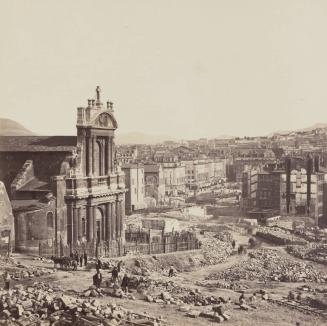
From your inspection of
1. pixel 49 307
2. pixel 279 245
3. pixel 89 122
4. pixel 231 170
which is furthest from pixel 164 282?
pixel 231 170

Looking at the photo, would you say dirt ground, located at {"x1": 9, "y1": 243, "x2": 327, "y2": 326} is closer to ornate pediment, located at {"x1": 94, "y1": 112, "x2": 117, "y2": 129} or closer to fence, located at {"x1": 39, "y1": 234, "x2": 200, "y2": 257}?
fence, located at {"x1": 39, "y1": 234, "x2": 200, "y2": 257}

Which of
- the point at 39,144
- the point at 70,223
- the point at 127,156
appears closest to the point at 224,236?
the point at 70,223

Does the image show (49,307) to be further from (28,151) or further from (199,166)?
(199,166)

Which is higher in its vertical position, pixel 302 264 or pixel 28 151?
pixel 28 151

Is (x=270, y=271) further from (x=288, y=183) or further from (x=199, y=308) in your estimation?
(x=288, y=183)

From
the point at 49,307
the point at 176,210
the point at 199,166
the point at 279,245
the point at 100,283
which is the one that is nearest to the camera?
the point at 49,307

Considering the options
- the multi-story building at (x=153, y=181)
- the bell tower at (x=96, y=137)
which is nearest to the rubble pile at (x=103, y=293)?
→ the bell tower at (x=96, y=137)

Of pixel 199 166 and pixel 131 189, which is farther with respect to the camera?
pixel 199 166
